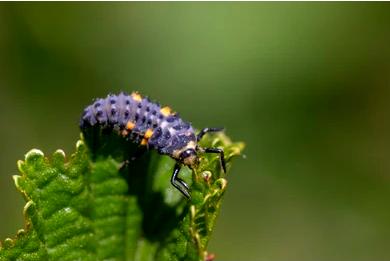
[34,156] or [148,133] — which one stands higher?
[148,133]

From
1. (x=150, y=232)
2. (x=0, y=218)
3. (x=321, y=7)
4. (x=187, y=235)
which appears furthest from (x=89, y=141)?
(x=321, y=7)

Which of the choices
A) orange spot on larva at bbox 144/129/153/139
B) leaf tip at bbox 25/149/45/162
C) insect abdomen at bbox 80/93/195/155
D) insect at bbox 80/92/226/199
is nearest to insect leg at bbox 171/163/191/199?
insect at bbox 80/92/226/199

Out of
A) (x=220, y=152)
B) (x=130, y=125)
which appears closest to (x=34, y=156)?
(x=130, y=125)

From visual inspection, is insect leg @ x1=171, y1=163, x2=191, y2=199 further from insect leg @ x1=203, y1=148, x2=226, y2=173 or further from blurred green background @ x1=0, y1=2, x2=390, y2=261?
blurred green background @ x1=0, y1=2, x2=390, y2=261

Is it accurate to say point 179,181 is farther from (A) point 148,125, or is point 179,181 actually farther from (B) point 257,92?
(B) point 257,92

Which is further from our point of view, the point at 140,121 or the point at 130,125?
the point at 140,121
